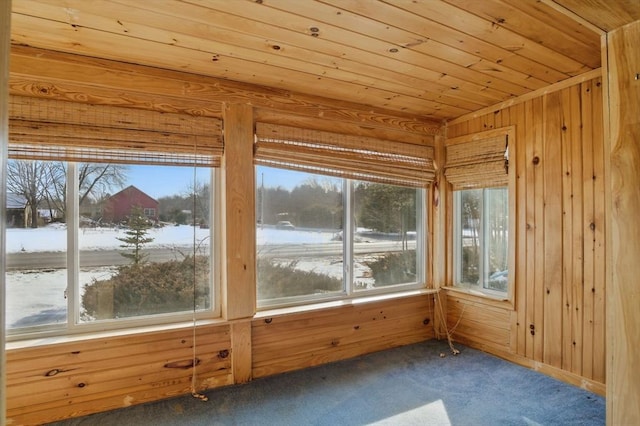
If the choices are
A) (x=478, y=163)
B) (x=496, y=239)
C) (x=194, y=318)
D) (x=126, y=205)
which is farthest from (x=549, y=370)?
(x=126, y=205)

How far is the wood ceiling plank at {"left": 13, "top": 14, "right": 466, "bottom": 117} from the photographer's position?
5.97ft

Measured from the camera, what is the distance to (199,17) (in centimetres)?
169

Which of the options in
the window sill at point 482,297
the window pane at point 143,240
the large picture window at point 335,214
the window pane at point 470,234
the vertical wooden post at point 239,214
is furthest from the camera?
the window pane at point 470,234

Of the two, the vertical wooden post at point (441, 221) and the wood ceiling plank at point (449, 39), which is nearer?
the wood ceiling plank at point (449, 39)

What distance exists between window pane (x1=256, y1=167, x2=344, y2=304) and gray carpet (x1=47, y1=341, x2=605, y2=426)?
2.22ft

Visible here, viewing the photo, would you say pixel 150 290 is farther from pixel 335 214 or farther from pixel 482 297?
pixel 482 297

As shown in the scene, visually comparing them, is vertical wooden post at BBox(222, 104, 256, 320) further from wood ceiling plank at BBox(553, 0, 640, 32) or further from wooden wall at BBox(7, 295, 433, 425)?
wood ceiling plank at BBox(553, 0, 640, 32)

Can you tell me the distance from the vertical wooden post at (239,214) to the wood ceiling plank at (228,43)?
1.71 ft

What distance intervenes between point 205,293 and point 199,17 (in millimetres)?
1811

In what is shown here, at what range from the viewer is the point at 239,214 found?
8.25ft

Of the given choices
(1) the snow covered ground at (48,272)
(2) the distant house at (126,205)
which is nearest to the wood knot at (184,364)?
(1) the snow covered ground at (48,272)

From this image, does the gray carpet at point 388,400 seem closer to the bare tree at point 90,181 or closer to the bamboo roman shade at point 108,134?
the bare tree at point 90,181

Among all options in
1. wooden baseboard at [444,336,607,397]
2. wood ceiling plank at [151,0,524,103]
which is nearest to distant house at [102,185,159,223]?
wood ceiling plank at [151,0,524,103]

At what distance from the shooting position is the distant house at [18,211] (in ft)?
6.73
